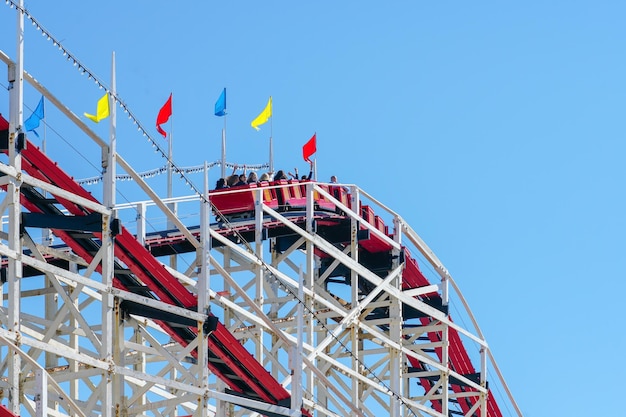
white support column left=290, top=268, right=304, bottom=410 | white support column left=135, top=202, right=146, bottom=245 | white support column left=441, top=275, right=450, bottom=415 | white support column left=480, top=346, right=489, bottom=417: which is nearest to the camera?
white support column left=290, top=268, right=304, bottom=410

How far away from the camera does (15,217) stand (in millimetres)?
25453

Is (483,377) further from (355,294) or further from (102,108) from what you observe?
(102,108)

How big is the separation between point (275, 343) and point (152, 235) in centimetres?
347

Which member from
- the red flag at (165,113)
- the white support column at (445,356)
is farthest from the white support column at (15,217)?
the white support column at (445,356)

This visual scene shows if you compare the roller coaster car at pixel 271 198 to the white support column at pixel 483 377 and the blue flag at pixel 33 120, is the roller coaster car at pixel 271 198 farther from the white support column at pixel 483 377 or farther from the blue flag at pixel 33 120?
the white support column at pixel 483 377

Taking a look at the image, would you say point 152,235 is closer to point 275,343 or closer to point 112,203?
point 275,343

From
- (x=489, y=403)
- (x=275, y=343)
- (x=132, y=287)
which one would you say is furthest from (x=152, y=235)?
(x=489, y=403)

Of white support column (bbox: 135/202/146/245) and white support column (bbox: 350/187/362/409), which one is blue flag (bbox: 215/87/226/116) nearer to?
white support column (bbox: 350/187/362/409)

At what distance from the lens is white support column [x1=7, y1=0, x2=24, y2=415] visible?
2455cm

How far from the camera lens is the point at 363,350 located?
128 feet

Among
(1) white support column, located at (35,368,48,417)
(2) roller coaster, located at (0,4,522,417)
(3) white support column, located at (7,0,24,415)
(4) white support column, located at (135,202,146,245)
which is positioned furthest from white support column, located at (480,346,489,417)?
(1) white support column, located at (35,368,48,417)

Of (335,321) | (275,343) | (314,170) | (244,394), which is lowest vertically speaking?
(244,394)

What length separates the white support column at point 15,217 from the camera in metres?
24.5

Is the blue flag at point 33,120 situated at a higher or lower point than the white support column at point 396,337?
higher
